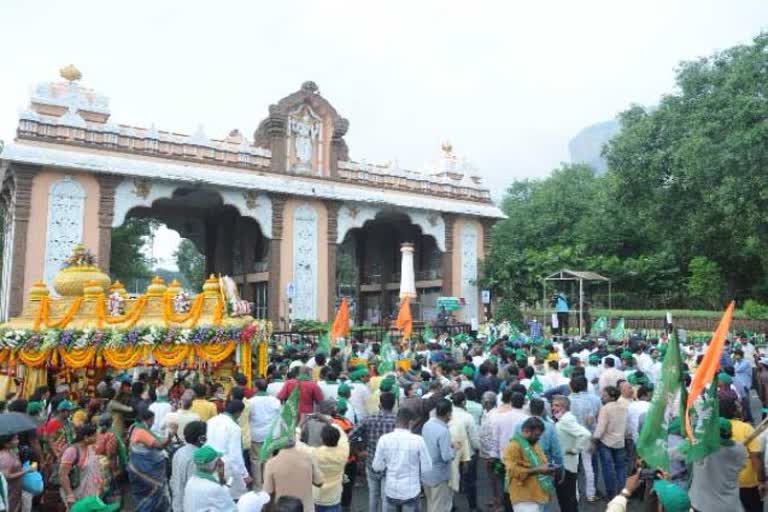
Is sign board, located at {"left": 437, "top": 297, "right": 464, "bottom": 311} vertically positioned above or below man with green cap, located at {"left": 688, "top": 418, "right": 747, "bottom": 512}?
above

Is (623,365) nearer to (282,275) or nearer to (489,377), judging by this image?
(489,377)

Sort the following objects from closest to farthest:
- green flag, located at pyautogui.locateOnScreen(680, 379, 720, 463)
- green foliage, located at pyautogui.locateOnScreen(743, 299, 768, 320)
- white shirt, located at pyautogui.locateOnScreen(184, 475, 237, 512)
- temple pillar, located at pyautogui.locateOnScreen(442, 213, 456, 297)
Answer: green flag, located at pyautogui.locateOnScreen(680, 379, 720, 463), white shirt, located at pyautogui.locateOnScreen(184, 475, 237, 512), green foliage, located at pyautogui.locateOnScreen(743, 299, 768, 320), temple pillar, located at pyautogui.locateOnScreen(442, 213, 456, 297)

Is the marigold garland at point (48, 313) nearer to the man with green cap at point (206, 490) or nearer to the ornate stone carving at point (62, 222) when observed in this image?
the man with green cap at point (206, 490)

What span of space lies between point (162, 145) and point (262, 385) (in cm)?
1624

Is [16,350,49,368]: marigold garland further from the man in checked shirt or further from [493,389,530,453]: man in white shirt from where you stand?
[493,389,530,453]: man in white shirt

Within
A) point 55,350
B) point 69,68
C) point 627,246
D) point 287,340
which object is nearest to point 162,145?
point 69,68

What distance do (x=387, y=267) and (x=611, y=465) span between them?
2519 cm

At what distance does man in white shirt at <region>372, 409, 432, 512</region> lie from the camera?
209 inches

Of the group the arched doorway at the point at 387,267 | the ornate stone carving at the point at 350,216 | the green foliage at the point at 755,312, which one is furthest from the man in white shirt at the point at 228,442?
the green foliage at the point at 755,312

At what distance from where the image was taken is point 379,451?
17.7 ft

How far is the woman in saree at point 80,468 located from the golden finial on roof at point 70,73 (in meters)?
18.5

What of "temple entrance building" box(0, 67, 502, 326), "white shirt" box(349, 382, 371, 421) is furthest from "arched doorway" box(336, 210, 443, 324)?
"white shirt" box(349, 382, 371, 421)

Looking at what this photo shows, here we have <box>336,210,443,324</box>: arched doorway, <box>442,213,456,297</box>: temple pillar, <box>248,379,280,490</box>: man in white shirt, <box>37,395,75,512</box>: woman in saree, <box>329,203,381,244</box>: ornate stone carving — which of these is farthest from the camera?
<box>336,210,443,324</box>: arched doorway

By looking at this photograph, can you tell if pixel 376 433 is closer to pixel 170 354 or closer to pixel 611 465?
pixel 611 465
